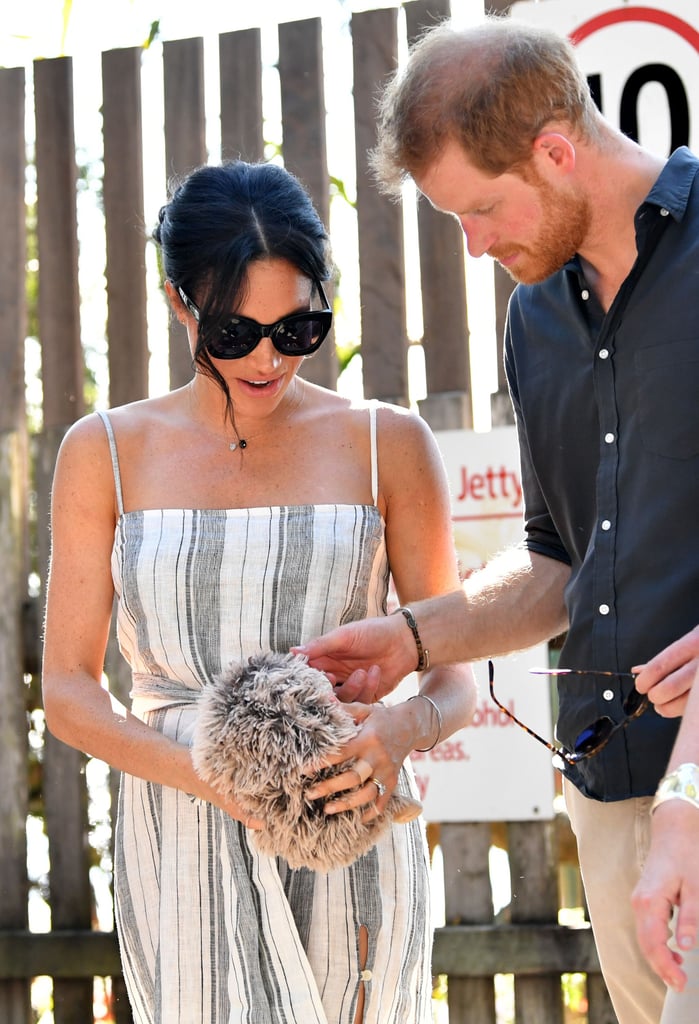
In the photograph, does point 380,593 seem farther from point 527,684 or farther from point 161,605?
point 527,684

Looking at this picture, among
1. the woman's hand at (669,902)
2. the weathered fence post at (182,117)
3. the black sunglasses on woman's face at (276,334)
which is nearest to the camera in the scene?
the woman's hand at (669,902)

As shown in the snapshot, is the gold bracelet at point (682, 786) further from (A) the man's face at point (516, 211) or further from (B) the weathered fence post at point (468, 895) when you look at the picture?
(B) the weathered fence post at point (468, 895)

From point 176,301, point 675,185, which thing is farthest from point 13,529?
point 675,185

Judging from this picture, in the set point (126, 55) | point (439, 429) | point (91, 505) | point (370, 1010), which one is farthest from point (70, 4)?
point (370, 1010)

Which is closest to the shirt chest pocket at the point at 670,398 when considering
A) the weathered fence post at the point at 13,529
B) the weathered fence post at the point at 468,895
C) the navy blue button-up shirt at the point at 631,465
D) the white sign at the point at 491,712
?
the navy blue button-up shirt at the point at 631,465

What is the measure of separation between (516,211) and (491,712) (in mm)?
1939

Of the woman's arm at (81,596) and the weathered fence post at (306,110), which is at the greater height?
the weathered fence post at (306,110)

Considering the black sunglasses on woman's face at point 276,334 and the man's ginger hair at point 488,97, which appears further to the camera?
the black sunglasses on woman's face at point 276,334

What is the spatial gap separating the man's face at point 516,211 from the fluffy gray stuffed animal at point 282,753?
0.83 meters

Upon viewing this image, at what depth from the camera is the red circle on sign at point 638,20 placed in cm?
384

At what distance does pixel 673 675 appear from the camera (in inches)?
81.7

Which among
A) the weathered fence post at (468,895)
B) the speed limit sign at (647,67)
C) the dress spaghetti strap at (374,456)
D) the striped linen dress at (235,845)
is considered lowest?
the weathered fence post at (468,895)

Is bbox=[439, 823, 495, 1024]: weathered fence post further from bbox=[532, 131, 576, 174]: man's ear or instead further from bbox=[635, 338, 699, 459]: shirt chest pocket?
bbox=[532, 131, 576, 174]: man's ear

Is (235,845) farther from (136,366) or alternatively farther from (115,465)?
(136,366)
